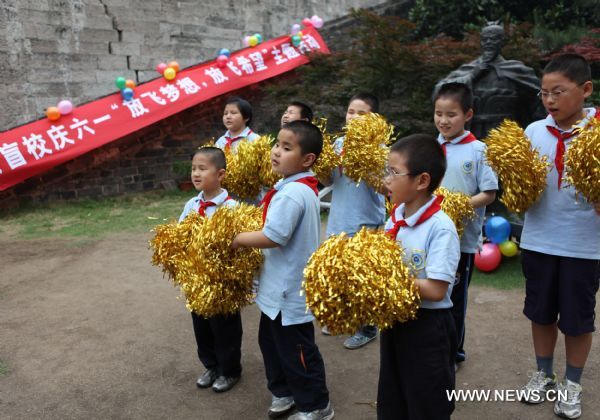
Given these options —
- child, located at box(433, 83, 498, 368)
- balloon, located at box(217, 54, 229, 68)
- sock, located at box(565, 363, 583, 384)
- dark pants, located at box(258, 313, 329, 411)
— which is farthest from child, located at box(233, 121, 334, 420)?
balloon, located at box(217, 54, 229, 68)

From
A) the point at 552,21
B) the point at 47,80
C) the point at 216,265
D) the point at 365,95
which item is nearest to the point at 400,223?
the point at 216,265

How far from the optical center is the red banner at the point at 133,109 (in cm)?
756

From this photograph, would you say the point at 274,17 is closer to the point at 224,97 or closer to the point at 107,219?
the point at 224,97

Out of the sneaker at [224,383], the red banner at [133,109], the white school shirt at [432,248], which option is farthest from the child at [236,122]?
the red banner at [133,109]

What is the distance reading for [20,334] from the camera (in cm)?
392

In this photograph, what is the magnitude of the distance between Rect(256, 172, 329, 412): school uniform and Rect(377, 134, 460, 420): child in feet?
1.85

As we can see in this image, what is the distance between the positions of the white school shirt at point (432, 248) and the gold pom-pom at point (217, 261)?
851mm

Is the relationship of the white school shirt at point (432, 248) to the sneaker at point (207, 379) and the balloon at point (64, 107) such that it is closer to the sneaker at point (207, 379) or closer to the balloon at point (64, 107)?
the sneaker at point (207, 379)

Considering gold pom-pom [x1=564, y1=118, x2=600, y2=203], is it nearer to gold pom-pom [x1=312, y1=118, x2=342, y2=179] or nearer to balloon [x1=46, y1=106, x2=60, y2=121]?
gold pom-pom [x1=312, y1=118, x2=342, y2=179]

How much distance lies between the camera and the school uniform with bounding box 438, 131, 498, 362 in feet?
9.63

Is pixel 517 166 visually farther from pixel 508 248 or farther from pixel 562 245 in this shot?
pixel 508 248

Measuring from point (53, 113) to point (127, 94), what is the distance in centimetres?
119

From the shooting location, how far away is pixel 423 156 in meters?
2.04

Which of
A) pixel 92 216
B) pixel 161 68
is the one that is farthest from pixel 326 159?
pixel 161 68
